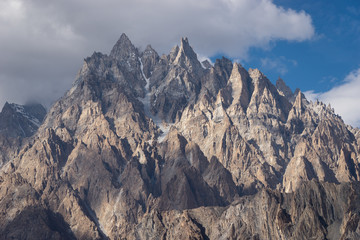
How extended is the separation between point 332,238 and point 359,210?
1149 cm

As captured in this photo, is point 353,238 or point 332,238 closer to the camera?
point 353,238

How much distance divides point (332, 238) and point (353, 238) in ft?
44.3

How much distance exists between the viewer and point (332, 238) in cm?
19988

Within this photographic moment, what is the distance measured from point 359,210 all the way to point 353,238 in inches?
517

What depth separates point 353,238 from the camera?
18688 cm

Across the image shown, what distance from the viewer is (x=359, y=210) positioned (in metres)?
198
